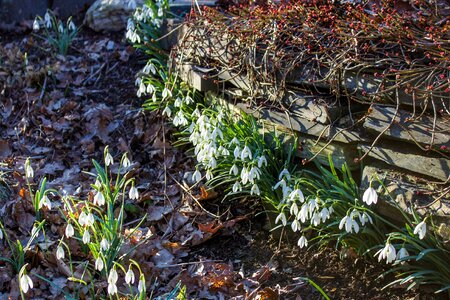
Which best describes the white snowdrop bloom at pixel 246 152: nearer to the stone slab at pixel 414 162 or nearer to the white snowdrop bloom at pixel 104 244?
the stone slab at pixel 414 162

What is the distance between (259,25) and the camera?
4.28 metres

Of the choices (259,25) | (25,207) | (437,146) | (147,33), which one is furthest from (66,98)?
(437,146)

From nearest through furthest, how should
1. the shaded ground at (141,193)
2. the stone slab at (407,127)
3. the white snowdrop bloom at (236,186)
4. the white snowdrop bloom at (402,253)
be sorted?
the white snowdrop bloom at (402,253) → the stone slab at (407,127) → the shaded ground at (141,193) → the white snowdrop bloom at (236,186)

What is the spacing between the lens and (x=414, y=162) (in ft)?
11.3

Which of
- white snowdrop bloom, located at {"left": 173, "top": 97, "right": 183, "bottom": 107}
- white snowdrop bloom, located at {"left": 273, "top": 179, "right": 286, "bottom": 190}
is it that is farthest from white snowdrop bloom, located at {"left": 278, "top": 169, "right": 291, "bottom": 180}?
white snowdrop bloom, located at {"left": 173, "top": 97, "right": 183, "bottom": 107}

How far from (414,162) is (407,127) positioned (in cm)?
18

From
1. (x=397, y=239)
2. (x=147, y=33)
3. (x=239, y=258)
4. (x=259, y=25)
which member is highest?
(x=259, y=25)

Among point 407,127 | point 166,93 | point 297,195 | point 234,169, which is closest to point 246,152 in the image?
point 234,169

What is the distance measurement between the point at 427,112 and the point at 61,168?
8.49 ft

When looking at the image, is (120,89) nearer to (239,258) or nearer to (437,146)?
(239,258)

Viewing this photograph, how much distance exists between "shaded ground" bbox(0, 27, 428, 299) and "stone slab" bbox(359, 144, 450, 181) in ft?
1.92

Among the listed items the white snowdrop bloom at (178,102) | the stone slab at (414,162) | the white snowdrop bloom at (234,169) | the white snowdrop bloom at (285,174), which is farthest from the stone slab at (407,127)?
the white snowdrop bloom at (178,102)

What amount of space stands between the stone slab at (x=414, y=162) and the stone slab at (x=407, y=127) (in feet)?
0.23

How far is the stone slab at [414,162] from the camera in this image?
3.36 meters
